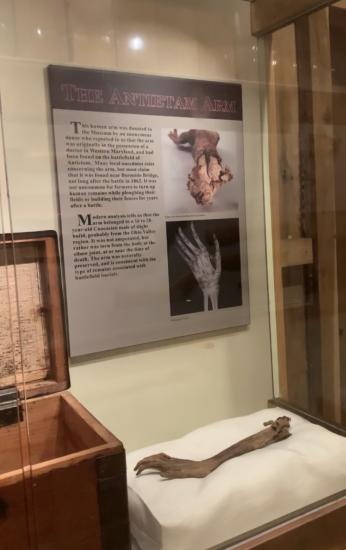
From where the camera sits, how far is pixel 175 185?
145 cm

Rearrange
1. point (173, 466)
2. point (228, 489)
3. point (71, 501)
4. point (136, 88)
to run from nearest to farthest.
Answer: point (71, 501)
point (228, 489)
point (173, 466)
point (136, 88)

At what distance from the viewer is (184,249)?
148 centimetres

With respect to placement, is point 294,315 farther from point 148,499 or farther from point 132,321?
point 148,499

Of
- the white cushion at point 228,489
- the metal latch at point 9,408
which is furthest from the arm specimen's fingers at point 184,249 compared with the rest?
the metal latch at point 9,408

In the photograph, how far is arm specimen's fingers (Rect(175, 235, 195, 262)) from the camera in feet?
4.81

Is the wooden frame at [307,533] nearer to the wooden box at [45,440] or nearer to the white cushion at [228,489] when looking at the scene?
the white cushion at [228,489]

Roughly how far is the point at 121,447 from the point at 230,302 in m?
0.73

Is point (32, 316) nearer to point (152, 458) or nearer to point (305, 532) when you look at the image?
point (152, 458)

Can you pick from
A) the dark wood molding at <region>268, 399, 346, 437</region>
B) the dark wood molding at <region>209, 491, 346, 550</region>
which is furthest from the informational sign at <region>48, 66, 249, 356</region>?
the dark wood molding at <region>209, 491, 346, 550</region>

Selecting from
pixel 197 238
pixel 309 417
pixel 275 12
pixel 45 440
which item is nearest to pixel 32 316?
pixel 45 440

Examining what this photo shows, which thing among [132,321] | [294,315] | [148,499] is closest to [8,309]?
[132,321]

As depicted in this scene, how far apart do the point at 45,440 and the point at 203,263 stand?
0.63 metres

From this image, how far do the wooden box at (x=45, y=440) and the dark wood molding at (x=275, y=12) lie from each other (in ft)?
2.75

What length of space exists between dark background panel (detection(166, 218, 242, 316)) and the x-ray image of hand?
0.01m
